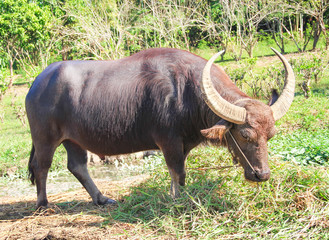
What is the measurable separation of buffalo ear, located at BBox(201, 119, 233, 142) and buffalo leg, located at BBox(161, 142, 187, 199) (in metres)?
0.60

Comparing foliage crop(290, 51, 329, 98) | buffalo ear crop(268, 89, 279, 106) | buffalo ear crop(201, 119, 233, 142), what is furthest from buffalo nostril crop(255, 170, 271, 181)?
foliage crop(290, 51, 329, 98)

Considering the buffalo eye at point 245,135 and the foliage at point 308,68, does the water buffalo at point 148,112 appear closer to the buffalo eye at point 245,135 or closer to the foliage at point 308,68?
the buffalo eye at point 245,135

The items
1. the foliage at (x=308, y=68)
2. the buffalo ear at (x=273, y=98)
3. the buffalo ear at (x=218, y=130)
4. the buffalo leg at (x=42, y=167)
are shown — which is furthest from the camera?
the foliage at (x=308, y=68)

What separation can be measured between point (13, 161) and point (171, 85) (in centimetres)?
534

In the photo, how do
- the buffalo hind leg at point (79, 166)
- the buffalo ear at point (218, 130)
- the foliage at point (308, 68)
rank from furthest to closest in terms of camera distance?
the foliage at point (308, 68), the buffalo hind leg at point (79, 166), the buffalo ear at point (218, 130)

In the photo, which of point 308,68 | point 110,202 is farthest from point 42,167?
point 308,68

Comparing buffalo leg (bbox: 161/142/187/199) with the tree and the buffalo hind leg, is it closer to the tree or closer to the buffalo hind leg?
the buffalo hind leg

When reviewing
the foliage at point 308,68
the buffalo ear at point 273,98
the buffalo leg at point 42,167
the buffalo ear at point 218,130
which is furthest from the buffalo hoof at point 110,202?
the foliage at point 308,68

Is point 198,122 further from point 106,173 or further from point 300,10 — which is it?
point 300,10

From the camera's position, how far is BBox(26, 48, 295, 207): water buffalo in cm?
341

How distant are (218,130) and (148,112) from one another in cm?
97

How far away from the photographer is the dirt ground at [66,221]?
354cm

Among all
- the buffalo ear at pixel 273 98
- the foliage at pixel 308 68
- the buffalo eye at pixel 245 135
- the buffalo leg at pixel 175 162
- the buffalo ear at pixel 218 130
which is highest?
the buffalo ear at pixel 273 98

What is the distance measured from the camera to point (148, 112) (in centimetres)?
407
